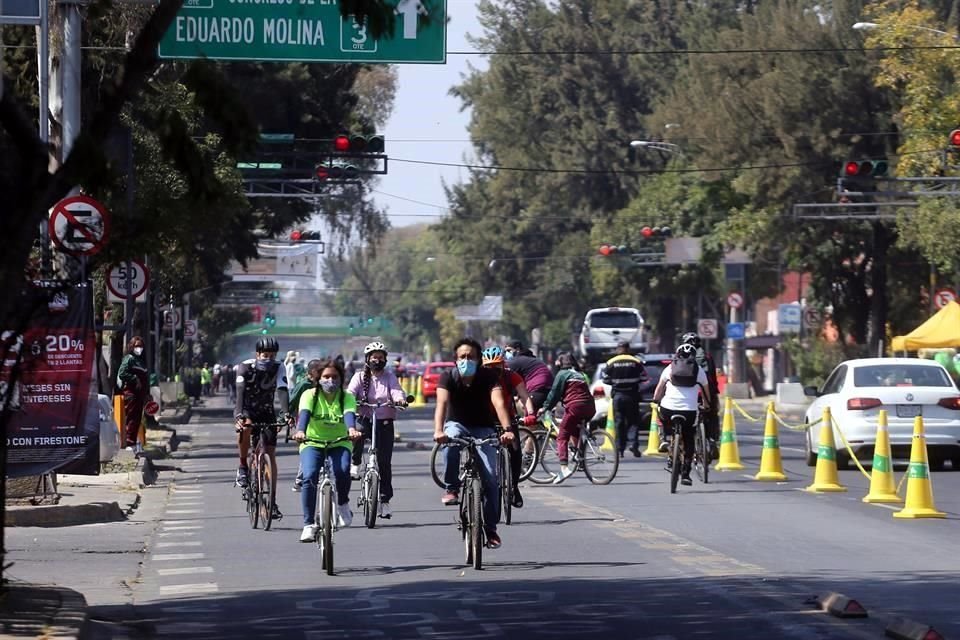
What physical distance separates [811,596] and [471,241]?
3166 inches

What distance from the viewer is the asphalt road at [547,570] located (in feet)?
37.6

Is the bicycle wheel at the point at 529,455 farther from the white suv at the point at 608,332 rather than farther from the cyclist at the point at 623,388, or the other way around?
the white suv at the point at 608,332

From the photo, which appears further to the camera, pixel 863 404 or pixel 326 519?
pixel 863 404

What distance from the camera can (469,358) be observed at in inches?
606

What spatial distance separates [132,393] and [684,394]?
33.1 feet

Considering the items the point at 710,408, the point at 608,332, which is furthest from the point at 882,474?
the point at 608,332

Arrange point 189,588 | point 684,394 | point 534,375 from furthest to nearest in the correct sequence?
point 534,375
point 684,394
point 189,588

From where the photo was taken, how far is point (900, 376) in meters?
26.8

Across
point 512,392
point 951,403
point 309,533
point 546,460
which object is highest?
point 512,392

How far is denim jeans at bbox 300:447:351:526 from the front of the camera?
50.9 feet

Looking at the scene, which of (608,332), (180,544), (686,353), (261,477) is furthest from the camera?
(608,332)

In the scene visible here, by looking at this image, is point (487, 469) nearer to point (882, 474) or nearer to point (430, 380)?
point (882, 474)

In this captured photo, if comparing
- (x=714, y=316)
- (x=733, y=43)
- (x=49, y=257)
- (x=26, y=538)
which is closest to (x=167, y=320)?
(x=733, y=43)

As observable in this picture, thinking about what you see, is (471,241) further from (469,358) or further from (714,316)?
(469,358)
